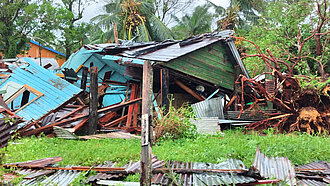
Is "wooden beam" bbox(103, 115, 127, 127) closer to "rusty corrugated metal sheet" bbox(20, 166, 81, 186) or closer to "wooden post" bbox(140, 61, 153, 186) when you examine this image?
"rusty corrugated metal sheet" bbox(20, 166, 81, 186)

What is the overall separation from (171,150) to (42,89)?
568 cm

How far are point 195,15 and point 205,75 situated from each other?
22.0 metres

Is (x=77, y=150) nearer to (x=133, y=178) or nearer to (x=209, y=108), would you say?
(x=133, y=178)

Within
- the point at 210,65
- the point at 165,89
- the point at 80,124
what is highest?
the point at 210,65

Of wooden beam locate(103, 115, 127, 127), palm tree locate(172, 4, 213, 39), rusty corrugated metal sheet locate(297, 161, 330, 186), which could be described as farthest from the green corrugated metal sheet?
palm tree locate(172, 4, 213, 39)

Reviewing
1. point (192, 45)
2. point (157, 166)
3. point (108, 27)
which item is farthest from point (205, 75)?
point (108, 27)

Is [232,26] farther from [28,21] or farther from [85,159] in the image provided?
[85,159]

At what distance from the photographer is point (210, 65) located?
39.0 feet

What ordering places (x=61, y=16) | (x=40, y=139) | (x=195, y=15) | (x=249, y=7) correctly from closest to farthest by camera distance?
(x=40, y=139)
(x=61, y=16)
(x=249, y=7)
(x=195, y=15)

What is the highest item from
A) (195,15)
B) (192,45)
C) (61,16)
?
(195,15)

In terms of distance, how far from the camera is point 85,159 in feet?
19.9

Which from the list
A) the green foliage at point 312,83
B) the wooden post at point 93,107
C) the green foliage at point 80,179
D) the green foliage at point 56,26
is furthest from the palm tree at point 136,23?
the green foliage at point 80,179

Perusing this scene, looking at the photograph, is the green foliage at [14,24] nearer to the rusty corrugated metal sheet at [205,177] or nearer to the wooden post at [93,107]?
the wooden post at [93,107]

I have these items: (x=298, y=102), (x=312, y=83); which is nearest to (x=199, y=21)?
(x=298, y=102)
